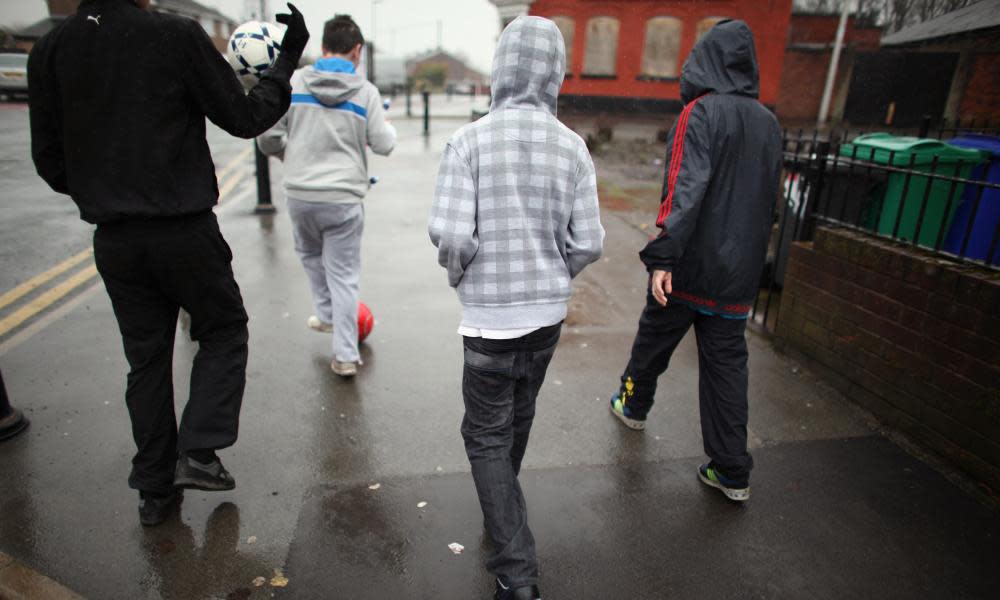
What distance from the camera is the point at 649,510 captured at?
280 centimetres

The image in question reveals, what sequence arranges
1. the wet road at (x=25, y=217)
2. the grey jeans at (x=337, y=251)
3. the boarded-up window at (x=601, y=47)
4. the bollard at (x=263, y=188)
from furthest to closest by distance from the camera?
the boarded-up window at (x=601, y=47), the bollard at (x=263, y=188), the wet road at (x=25, y=217), the grey jeans at (x=337, y=251)

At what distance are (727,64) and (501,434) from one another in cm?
182

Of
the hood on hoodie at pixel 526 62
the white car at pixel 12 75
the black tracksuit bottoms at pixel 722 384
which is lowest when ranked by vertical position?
the black tracksuit bottoms at pixel 722 384

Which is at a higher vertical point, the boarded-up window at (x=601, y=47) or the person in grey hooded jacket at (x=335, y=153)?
the boarded-up window at (x=601, y=47)

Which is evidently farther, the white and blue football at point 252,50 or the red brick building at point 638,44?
the red brick building at point 638,44

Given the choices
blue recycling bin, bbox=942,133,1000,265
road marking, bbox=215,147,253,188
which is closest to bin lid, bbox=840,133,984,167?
blue recycling bin, bbox=942,133,1000,265

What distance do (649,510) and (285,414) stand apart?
2.03 metres

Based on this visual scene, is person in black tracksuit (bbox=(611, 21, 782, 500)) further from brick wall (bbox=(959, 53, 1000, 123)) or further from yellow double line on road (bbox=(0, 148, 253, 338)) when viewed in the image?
yellow double line on road (bbox=(0, 148, 253, 338))

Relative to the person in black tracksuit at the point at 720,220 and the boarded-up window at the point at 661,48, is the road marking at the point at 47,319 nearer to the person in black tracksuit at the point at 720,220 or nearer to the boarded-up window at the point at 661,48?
the person in black tracksuit at the point at 720,220

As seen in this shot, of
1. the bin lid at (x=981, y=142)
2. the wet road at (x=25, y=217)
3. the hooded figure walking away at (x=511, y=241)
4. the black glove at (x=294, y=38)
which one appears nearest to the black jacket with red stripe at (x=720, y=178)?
the hooded figure walking away at (x=511, y=241)

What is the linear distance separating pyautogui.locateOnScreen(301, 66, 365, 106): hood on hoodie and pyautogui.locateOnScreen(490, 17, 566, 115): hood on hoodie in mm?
1635

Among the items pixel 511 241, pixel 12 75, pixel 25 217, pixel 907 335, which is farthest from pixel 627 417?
pixel 25 217

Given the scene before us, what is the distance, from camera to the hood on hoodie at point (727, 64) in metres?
2.60

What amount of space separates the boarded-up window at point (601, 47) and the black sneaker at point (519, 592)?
25593 millimetres
